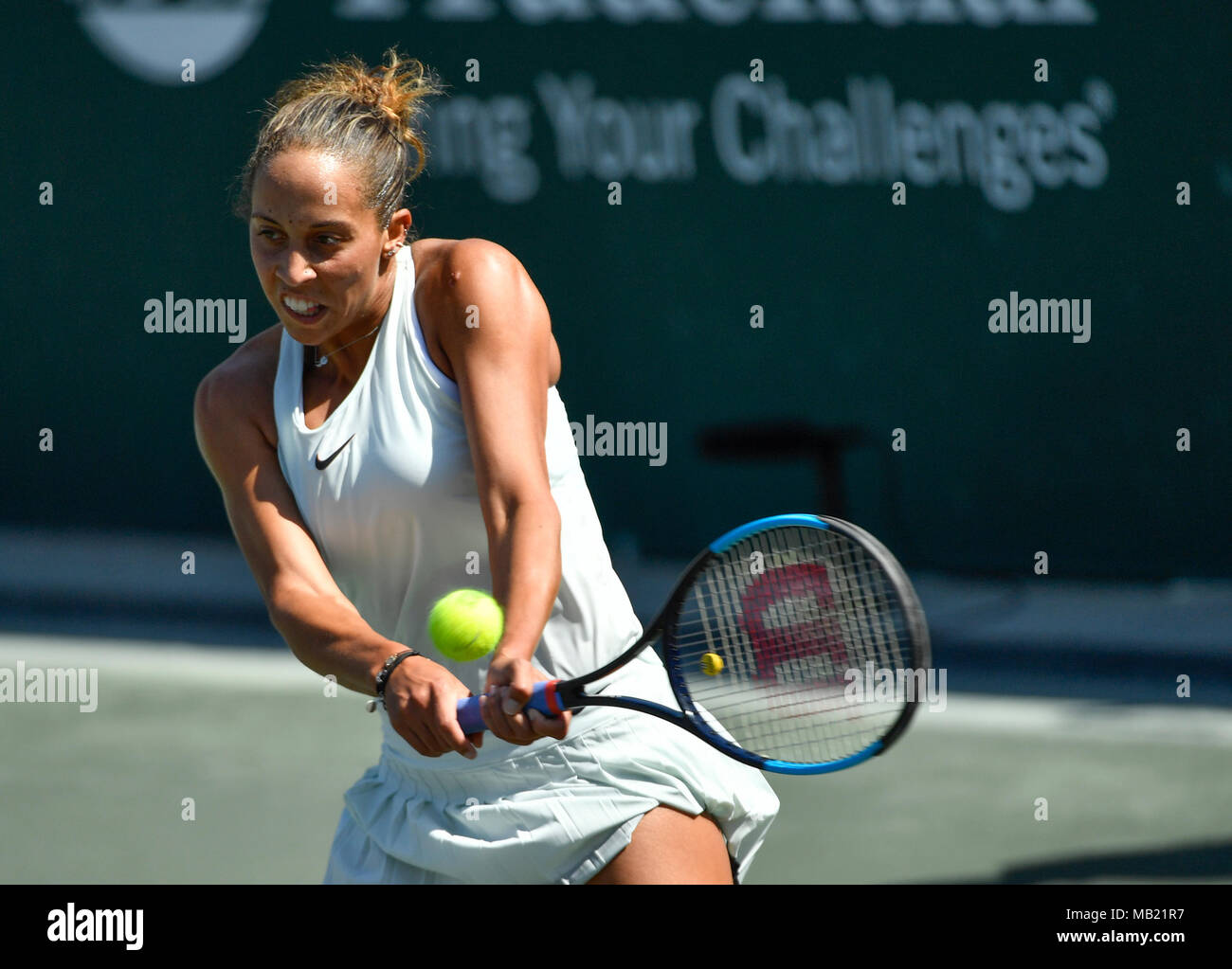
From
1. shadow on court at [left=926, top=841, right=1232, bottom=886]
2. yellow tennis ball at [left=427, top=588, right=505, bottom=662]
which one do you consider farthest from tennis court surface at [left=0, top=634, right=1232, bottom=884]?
yellow tennis ball at [left=427, top=588, right=505, bottom=662]

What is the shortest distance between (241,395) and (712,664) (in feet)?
2.47

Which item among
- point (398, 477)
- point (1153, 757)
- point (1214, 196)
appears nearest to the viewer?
point (398, 477)

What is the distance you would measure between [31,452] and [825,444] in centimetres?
386

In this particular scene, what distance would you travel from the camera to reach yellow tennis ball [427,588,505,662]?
1.97 metres

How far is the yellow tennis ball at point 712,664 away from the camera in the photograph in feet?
6.91

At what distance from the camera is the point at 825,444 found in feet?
24.1

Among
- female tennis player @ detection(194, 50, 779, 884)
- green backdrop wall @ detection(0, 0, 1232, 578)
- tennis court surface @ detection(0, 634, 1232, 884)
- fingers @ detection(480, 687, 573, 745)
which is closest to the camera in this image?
fingers @ detection(480, 687, 573, 745)

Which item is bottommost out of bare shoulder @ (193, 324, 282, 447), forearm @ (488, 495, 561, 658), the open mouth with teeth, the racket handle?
the racket handle

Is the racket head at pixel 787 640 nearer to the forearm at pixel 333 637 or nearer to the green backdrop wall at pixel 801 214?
the forearm at pixel 333 637

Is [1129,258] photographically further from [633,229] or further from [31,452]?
[31,452]

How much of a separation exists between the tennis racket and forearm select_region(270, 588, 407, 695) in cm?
14

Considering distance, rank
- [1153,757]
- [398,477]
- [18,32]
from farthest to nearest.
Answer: [18,32]
[1153,757]
[398,477]

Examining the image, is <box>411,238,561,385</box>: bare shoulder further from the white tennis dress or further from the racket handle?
the racket handle

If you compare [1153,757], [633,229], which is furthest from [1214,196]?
[1153,757]
